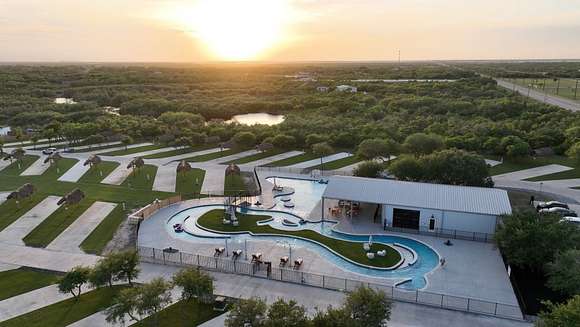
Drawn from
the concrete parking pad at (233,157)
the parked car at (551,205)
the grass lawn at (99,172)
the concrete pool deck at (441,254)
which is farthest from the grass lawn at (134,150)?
the parked car at (551,205)

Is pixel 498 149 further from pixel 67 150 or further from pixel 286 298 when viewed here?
pixel 67 150

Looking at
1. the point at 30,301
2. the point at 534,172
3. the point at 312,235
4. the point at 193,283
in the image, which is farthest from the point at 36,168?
the point at 534,172

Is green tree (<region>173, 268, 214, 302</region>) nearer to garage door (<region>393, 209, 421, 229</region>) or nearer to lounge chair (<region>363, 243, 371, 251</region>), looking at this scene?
lounge chair (<region>363, 243, 371, 251</region>)

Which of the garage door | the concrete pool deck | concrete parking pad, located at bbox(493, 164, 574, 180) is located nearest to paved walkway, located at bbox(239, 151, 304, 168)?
the concrete pool deck

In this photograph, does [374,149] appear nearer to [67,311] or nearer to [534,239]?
[534,239]

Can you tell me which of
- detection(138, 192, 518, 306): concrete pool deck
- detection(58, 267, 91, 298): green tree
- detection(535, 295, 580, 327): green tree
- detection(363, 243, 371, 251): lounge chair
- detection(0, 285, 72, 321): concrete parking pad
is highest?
detection(535, 295, 580, 327): green tree

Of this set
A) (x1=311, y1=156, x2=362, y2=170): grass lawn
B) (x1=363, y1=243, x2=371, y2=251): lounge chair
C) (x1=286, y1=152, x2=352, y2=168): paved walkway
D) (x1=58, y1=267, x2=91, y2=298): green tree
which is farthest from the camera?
(x1=286, y1=152, x2=352, y2=168): paved walkway
